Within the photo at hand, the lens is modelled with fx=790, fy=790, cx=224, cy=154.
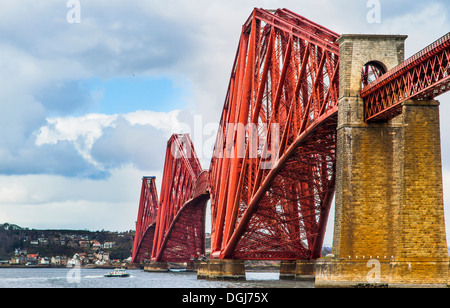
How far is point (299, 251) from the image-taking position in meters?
74.2

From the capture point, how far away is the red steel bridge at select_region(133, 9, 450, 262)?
2025 inches

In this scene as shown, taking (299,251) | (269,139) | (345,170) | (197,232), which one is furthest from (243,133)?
(197,232)

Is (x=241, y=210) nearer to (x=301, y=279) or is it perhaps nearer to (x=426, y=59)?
(x=301, y=279)

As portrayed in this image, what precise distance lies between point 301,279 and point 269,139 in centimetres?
1594

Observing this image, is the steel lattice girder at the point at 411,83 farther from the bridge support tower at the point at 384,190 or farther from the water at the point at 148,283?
the water at the point at 148,283

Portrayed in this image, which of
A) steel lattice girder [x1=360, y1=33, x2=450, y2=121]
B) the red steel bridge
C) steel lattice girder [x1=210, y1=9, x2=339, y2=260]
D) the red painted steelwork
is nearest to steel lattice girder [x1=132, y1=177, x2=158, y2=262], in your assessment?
the red painted steelwork

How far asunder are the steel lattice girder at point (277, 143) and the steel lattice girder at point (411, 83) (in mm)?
6783

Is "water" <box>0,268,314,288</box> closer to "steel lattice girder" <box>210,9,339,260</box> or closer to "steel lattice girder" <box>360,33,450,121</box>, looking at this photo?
"steel lattice girder" <box>210,9,339,260</box>

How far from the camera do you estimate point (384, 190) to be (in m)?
44.8

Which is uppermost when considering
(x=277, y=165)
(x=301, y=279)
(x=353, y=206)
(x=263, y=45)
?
(x=263, y=45)

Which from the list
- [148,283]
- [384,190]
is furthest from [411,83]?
[148,283]

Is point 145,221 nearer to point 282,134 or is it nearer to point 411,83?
point 282,134

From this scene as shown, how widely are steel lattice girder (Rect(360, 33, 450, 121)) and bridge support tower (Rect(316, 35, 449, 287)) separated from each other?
2.56 feet
